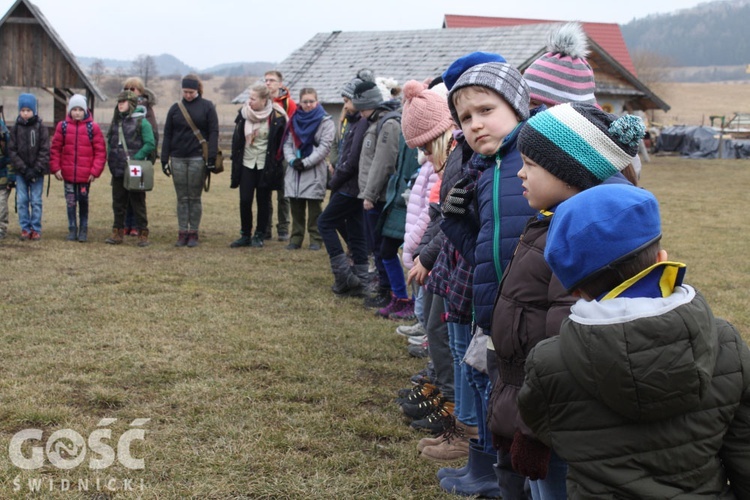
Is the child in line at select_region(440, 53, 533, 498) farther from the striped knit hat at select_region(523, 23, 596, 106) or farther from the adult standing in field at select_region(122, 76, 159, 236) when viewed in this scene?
the adult standing in field at select_region(122, 76, 159, 236)

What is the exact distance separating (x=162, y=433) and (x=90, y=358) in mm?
1452

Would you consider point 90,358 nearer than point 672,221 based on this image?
Yes

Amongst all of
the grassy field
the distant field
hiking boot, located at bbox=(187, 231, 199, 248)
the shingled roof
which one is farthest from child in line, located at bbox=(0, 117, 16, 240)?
the distant field

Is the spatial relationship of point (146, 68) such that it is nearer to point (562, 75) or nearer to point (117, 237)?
point (117, 237)

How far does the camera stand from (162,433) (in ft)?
13.4

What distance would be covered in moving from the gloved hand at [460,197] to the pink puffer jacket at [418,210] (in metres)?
1.65

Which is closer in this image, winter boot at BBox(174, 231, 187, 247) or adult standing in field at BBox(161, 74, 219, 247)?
adult standing in field at BBox(161, 74, 219, 247)

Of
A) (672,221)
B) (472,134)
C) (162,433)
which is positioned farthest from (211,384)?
(672,221)

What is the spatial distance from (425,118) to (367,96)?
2445 mm

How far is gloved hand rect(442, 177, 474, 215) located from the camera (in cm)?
333

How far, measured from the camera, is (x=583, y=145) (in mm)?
2535

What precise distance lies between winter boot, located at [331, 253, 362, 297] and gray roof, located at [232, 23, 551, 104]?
1717 centimetres

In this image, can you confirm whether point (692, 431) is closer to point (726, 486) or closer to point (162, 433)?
point (726, 486)

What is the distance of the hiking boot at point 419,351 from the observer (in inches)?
223
